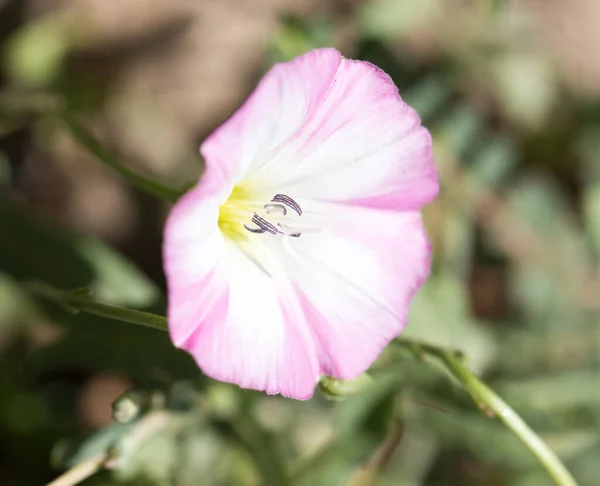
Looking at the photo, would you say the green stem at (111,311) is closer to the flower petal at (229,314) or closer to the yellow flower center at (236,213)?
the flower petal at (229,314)

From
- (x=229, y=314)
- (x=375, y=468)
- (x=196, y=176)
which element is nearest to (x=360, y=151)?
(x=229, y=314)

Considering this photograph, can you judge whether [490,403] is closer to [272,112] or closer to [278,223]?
[278,223]

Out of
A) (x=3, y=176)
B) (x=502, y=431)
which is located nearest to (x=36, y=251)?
(x=3, y=176)

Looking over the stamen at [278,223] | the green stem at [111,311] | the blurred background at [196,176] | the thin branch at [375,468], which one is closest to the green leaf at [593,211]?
the blurred background at [196,176]

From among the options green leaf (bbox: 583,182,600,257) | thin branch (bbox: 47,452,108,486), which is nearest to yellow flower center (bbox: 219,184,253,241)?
thin branch (bbox: 47,452,108,486)

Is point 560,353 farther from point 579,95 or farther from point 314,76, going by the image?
point 314,76

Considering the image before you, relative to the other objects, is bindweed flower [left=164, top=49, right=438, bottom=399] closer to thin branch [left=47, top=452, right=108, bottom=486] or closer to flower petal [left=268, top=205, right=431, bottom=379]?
flower petal [left=268, top=205, right=431, bottom=379]
